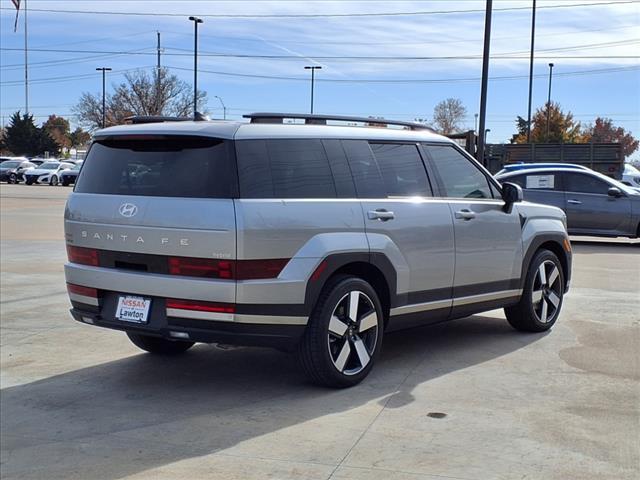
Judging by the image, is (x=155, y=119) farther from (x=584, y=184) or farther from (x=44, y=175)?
(x=44, y=175)

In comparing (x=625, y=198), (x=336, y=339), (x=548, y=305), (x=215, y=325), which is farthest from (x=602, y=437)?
(x=625, y=198)

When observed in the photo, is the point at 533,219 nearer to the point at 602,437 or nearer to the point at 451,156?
the point at 451,156

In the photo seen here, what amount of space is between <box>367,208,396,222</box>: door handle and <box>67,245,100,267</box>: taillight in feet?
6.64

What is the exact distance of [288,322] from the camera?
5.23 m

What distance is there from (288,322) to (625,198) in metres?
12.4

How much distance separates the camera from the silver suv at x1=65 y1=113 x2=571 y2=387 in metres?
5.09

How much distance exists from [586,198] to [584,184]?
0.34 m

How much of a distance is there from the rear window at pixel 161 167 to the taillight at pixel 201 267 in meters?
0.44

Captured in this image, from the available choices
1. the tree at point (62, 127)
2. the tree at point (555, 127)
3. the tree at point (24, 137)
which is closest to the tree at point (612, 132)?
the tree at point (555, 127)

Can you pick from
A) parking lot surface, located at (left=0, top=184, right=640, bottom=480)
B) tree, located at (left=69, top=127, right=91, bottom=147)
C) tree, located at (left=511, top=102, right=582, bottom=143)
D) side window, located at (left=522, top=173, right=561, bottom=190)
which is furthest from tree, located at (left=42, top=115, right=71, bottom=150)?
parking lot surface, located at (left=0, top=184, right=640, bottom=480)

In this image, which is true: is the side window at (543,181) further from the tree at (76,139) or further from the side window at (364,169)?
the tree at (76,139)

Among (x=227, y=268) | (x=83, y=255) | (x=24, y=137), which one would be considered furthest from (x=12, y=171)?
(x=227, y=268)

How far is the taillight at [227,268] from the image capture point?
5016mm

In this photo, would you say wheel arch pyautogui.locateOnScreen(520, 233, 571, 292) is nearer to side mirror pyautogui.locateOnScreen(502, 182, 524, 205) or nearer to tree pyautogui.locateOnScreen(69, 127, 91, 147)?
side mirror pyautogui.locateOnScreen(502, 182, 524, 205)
